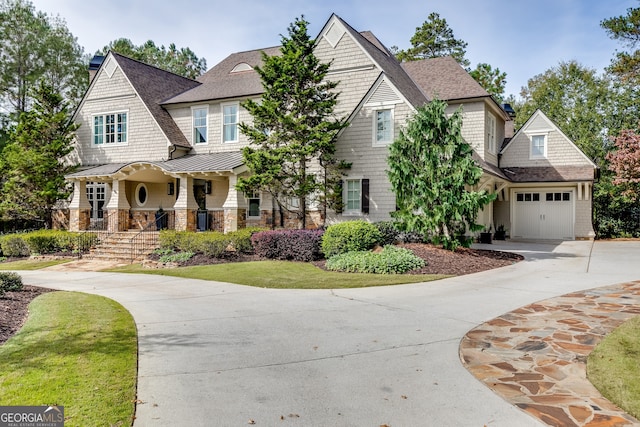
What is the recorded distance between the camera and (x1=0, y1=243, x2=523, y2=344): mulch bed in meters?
7.01

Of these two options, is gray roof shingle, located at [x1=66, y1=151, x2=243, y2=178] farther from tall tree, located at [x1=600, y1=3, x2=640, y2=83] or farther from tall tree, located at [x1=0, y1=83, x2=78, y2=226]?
tall tree, located at [x1=600, y1=3, x2=640, y2=83]

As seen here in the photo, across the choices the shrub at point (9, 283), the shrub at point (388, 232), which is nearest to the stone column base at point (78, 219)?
the shrub at point (9, 283)

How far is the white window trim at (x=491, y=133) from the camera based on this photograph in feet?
67.8

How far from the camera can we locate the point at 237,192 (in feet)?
58.8

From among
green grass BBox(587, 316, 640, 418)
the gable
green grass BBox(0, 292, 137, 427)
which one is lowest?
green grass BBox(587, 316, 640, 418)

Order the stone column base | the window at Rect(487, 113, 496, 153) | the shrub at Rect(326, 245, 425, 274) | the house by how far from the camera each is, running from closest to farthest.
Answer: the shrub at Rect(326, 245, 425, 274) < the house < the window at Rect(487, 113, 496, 153) < the stone column base

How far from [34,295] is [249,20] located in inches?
456

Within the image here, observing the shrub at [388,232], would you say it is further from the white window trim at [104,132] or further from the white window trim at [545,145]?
the white window trim at [104,132]

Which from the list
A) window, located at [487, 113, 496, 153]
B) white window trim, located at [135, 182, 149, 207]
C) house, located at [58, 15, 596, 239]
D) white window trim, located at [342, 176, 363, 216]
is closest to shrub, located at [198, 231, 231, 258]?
house, located at [58, 15, 596, 239]

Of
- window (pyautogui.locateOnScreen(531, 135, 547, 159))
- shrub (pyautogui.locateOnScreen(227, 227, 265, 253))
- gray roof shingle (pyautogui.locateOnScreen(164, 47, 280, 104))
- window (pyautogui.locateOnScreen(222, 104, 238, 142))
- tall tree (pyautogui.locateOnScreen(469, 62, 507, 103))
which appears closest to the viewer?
shrub (pyautogui.locateOnScreen(227, 227, 265, 253))

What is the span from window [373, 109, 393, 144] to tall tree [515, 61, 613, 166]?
→ 724 inches

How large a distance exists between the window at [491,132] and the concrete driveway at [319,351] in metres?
11.3

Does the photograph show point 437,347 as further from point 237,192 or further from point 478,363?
point 237,192

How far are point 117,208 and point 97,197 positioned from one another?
4.14 metres
